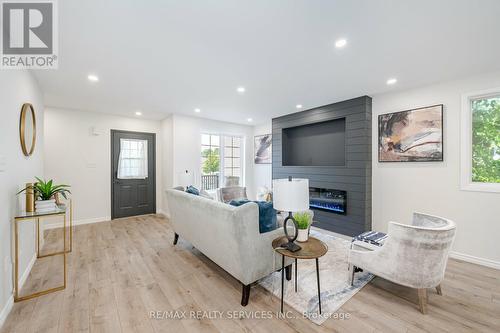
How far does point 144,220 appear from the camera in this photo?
4965 millimetres

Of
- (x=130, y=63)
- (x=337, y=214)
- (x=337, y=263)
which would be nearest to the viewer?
(x=130, y=63)

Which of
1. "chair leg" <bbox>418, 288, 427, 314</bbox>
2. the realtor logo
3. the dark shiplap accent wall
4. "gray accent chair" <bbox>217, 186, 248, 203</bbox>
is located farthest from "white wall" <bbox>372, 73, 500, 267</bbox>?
the realtor logo

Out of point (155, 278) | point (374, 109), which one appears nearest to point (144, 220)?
point (155, 278)

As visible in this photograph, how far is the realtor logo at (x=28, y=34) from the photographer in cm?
169

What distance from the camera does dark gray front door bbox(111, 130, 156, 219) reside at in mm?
5047

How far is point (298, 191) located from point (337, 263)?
1630 mm

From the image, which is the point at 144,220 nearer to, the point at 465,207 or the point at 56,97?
the point at 56,97

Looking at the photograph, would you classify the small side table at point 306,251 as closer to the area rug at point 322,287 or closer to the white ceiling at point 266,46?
the area rug at point 322,287

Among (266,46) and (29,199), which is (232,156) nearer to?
(266,46)

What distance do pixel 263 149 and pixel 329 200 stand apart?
2.66 metres

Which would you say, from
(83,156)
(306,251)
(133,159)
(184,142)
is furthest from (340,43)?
(83,156)

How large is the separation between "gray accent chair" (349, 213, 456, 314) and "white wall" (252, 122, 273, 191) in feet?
13.2

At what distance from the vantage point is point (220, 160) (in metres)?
6.01

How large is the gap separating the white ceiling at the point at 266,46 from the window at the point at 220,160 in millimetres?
2240
